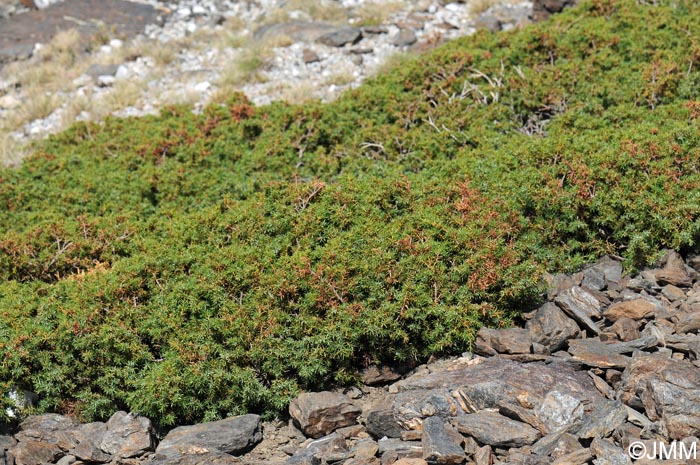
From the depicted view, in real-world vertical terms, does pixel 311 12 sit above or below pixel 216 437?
above

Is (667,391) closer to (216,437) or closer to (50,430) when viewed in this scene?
(216,437)

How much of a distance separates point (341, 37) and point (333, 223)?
706cm

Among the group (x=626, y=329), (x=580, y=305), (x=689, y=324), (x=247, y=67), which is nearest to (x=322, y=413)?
(x=580, y=305)

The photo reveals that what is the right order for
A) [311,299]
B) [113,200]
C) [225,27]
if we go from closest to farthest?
[311,299] < [113,200] < [225,27]

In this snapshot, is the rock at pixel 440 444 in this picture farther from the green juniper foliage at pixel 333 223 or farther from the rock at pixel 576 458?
the green juniper foliage at pixel 333 223

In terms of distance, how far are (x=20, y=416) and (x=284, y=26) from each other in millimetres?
9839

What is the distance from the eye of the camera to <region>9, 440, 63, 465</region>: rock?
560 centimetres

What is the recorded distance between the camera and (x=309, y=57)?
1277 cm

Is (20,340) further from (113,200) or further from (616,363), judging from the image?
(616,363)

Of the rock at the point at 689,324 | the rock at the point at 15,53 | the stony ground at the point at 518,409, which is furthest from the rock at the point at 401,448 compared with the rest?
→ the rock at the point at 15,53

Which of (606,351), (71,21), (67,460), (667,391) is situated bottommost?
(67,460)

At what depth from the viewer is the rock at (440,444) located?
4.73m

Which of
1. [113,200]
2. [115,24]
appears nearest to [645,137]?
[113,200]

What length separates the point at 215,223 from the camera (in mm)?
7285
